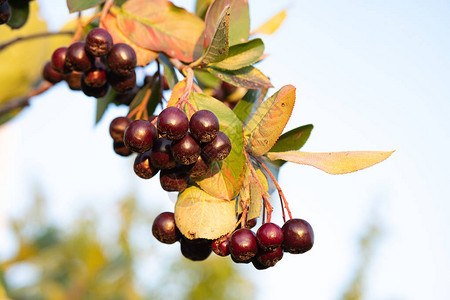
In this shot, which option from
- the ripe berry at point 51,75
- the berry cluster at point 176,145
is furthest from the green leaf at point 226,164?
the ripe berry at point 51,75

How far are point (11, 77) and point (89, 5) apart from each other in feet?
3.12

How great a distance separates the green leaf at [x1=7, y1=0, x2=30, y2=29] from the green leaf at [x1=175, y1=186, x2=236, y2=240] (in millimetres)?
655

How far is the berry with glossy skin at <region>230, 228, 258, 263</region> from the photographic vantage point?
71 cm

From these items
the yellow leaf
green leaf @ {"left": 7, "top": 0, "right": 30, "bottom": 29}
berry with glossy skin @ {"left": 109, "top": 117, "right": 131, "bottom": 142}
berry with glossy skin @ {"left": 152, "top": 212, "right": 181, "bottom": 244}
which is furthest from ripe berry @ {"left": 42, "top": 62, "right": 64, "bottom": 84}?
berry with glossy skin @ {"left": 152, "top": 212, "right": 181, "bottom": 244}

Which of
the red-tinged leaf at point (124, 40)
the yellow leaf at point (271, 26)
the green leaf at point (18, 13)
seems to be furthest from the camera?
the yellow leaf at point (271, 26)

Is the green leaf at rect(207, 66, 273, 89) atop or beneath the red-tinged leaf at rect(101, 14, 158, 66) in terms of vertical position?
atop

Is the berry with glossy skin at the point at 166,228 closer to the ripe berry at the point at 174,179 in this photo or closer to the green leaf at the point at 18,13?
the ripe berry at the point at 174,179

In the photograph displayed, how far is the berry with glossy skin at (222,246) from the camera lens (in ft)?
2.48

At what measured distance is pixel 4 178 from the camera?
4559mm

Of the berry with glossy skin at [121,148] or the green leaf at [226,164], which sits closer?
the green leaf at [226,164]

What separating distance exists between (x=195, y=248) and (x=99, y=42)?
421 mm

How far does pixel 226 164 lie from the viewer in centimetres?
75

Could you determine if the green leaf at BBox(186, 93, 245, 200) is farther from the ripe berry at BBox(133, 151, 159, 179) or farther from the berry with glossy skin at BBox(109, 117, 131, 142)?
the berry with glossy skin at BBox(109, 117, 131, 142)

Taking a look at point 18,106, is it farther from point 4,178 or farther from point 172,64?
point 4,178
